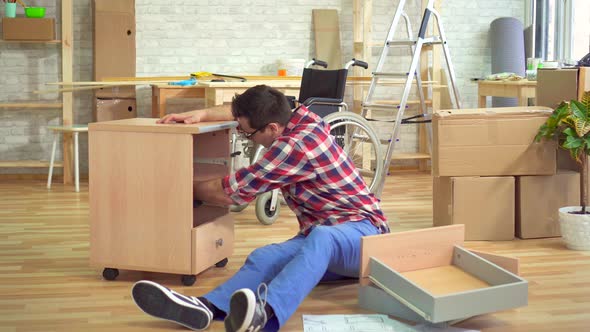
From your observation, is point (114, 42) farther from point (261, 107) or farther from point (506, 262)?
point (506, 262)

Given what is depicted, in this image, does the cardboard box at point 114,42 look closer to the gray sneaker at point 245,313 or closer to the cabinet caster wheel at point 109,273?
the cabinet caster wheel at point 109,273

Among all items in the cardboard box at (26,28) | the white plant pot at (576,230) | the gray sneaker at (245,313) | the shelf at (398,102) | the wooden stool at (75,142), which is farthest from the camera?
the shelf at (398,102)

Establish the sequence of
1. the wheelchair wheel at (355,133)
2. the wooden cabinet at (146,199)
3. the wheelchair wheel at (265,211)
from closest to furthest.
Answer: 1. the wooden cabinet at (146,199)
2. the wheelchair wheel at (265,211)
3. the wheelchair wheel at (355,133)

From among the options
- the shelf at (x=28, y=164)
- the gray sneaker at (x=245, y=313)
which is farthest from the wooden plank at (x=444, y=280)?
the shelf at (x=28, y=164)

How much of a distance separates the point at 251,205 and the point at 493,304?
288 cm

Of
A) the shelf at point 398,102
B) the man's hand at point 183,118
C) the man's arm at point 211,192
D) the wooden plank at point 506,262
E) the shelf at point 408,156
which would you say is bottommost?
the wooden plank at point 506,262

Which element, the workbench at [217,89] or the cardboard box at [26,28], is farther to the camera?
the cardboard box at [26,28]

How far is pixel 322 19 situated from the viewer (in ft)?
22.7

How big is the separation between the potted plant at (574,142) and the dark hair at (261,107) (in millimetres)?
1656

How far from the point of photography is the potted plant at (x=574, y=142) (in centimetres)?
400

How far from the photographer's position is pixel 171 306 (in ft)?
8.84

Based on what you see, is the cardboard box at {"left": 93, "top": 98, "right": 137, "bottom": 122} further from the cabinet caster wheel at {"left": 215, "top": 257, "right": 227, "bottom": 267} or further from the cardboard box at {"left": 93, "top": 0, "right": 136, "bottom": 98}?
the cabinet caster wheel at {"left": 215, "top": 257, "right": 227, "bottom": 267}

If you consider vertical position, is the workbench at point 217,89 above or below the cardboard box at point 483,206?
above

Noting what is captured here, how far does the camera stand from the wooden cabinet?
3221 millimetres
